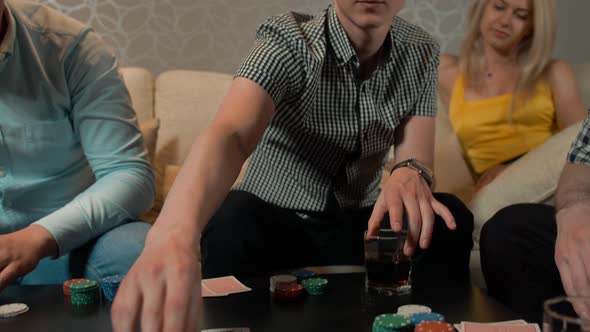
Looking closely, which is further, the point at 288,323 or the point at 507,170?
the point at 507,170

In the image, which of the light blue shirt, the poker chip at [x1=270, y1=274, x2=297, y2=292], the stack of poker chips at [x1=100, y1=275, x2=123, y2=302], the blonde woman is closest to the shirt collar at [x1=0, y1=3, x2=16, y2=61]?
the light blue shirt

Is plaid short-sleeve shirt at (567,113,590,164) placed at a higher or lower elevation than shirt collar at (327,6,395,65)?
lower

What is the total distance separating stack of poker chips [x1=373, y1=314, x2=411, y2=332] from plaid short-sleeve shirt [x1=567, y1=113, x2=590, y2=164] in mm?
626

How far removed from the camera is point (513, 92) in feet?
8.13

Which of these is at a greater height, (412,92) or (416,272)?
(412,92)

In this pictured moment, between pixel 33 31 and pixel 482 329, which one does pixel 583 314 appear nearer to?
pixel 482 329

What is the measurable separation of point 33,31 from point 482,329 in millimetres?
1212

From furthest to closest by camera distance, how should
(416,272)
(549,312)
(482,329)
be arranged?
(416,272) → (482,329) → (549,312)

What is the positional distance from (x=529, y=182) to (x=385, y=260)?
1.01 m

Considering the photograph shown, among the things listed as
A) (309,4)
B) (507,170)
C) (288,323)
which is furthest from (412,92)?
(309,4)

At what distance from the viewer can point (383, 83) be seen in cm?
164

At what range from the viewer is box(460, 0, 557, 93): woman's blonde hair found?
2426mm

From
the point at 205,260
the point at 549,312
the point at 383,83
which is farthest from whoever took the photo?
the point at 383,83

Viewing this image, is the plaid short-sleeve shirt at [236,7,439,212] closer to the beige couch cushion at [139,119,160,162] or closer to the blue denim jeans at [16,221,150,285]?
the blue denim jeans at [16,221,150,285]
